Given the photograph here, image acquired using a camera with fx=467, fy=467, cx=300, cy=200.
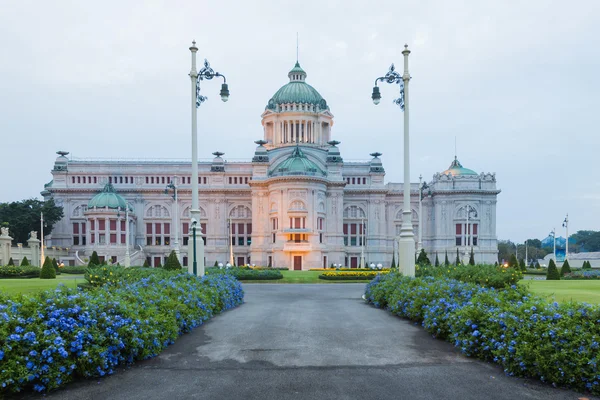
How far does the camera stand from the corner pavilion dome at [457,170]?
92188 mm

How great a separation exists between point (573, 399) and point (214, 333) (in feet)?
30.9

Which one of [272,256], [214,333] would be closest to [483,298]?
[214,333]

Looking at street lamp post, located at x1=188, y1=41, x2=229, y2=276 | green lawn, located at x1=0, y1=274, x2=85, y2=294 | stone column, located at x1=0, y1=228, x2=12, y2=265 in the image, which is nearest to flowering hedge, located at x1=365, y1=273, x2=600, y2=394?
green lawn, located at x1=0, y1=274, x2=85, y2=294

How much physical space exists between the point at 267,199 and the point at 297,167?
28.4ft

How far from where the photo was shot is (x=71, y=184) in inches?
3457

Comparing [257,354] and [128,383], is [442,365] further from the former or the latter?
[128,383]

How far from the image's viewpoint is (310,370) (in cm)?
984

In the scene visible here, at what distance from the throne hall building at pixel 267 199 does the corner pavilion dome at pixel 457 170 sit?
778 millimetres

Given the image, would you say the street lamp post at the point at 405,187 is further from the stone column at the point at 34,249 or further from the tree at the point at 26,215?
the tree at the point at 26,215

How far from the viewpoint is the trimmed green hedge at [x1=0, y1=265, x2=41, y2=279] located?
144 feet

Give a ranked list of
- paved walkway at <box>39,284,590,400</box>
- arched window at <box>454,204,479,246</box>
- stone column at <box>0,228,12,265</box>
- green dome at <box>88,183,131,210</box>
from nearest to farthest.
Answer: paved walkway at <box>39,284,590,400</box> → stone column at <box>0,228,12,265</box> → green dome at <box>88,183,131,210</box> → arched window at <box>454,204,479,246</box>

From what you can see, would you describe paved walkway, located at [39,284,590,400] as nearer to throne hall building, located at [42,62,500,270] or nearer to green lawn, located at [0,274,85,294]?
green lawn, located at [0,274,85,294]

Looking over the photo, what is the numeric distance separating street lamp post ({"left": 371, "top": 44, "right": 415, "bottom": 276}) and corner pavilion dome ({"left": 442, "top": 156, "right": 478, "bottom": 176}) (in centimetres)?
7113

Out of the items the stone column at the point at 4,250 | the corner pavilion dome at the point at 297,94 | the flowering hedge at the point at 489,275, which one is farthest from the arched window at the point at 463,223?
the stone column at the point at 4,250
